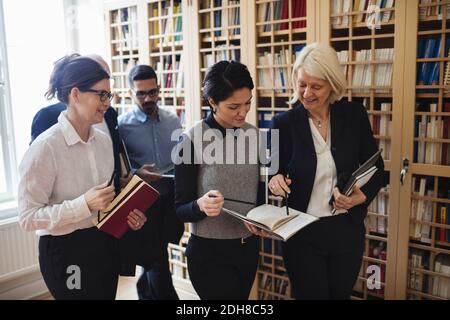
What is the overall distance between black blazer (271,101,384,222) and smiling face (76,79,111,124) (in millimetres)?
683

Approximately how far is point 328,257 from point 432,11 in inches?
49.2

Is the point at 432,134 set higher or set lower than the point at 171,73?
lower

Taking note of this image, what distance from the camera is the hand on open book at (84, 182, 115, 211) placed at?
1.46m

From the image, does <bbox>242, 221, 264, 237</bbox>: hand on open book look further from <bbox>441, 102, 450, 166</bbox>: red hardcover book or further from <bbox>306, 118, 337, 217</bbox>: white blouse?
<bbox>441, 102, 450, 166</bbox>: red hardcover book

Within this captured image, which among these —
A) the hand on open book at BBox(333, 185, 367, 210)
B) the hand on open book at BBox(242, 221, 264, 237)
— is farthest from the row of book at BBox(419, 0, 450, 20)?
the hand on open book at BBox(242, 221, 264, 237)

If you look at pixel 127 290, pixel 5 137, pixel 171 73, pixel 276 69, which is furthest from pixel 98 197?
pixel 5 137

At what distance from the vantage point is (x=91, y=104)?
61.1 inches

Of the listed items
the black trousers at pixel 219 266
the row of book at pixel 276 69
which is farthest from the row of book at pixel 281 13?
the black trousers at pixel 219 266

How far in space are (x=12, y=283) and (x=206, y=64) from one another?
6.72 ft

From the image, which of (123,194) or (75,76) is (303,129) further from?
(75,76)

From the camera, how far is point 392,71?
2.08m

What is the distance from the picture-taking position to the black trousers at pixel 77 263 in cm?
152
